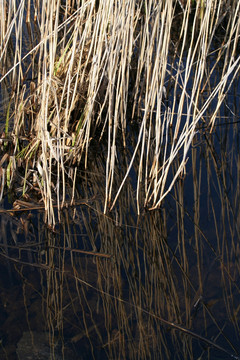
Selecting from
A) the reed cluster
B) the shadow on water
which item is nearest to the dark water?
the shadow on water

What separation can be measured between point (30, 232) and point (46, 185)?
10.2 inches

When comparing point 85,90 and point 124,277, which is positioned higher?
point 85,90

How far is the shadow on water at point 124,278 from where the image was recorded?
1.92 m

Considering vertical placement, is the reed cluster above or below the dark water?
above

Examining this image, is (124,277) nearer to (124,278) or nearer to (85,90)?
(124,278)

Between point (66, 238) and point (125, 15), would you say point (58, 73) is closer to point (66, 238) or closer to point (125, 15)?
point (125, 15)

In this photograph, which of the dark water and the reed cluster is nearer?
the dark water

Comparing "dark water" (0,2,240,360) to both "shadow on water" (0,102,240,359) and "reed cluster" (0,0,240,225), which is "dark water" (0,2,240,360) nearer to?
"shadow on water" (0,102,240,359)

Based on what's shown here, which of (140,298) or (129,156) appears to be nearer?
(140,298)

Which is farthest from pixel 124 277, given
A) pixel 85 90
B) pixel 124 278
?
pixel 85 90

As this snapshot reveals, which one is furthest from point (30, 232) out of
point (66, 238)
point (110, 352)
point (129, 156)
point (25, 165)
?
point (129, 156)

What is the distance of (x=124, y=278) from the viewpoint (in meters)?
2.27

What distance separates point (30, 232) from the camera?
8.23ft

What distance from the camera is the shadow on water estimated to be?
192 cm
